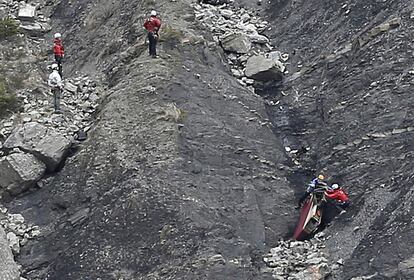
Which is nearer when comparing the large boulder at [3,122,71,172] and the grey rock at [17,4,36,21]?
the large boulder at [3,122,71,172]

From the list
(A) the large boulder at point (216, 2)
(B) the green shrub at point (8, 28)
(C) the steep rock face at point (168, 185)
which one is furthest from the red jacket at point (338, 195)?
(B) the green shrub at point (8, 28)

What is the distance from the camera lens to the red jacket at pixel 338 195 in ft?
65.5

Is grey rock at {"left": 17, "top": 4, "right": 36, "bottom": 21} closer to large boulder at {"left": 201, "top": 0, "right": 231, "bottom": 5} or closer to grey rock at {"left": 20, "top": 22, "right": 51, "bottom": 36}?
grey rock at {"left": 20, "top": 22, "right": 51, "bottom": 36}

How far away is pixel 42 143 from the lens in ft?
73.5

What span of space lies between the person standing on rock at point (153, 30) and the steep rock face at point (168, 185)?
1.05 ft

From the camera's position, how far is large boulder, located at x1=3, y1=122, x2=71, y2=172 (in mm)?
22219

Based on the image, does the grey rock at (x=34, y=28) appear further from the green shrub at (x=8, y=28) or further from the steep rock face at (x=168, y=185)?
the steep rock face at (x=168, y=185)

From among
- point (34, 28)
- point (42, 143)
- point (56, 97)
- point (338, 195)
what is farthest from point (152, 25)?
point (338, 195)

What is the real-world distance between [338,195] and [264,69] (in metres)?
6.52

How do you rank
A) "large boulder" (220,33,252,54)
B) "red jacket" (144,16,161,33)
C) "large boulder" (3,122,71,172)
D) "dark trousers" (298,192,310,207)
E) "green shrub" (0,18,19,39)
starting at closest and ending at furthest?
"dark trousers" (298,192,310,207)
"large boulder" (3,122,71,172)
"red jacket" (144,16,161,33)
"large boulder" (220,33,252,54)
"green shrub" (0,18,19,39)

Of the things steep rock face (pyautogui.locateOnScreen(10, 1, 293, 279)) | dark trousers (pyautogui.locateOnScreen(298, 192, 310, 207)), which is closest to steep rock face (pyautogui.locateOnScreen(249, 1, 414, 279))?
dark trousers (pyautogui.locateOnScreen(298, 192, 310, 207))

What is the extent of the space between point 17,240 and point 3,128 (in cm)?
457

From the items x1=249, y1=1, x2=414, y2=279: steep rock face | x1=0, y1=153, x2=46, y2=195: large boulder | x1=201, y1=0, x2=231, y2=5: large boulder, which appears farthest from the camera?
x1=201, y1=0, x2=231, y2=5: large boulder

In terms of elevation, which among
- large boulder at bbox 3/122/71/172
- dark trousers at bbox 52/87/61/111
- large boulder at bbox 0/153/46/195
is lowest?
large boulder at bbox 0/153/46/195
